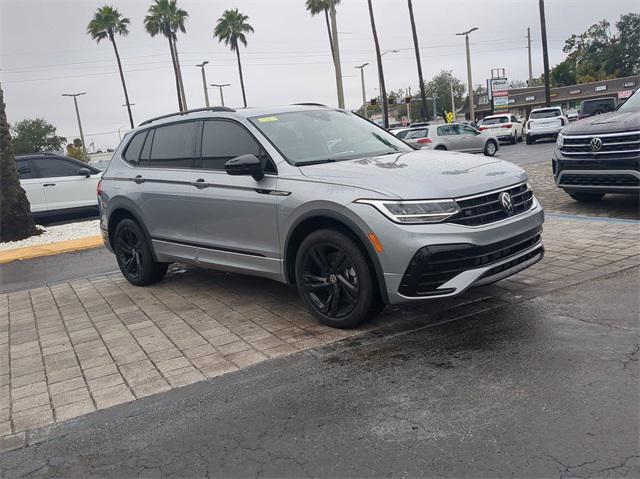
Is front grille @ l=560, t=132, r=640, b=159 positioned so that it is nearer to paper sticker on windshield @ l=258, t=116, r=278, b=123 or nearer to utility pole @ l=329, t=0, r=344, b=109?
paper sticker on windshield @ l=258, t=116, r=278, b=123

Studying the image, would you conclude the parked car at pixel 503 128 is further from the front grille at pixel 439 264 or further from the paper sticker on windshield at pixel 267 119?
the front grille at pixel 439 264

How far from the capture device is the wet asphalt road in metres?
2.74

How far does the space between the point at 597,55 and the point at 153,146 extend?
98154 mm

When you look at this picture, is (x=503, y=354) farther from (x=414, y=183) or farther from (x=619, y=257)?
(x=619, y=257)

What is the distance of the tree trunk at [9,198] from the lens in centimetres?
1079

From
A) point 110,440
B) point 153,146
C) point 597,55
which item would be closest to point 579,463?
point 110,440

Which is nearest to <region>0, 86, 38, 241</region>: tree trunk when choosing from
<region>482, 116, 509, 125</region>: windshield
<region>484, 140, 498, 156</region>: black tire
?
<region>484, 140, 498, 156</region>: black tire

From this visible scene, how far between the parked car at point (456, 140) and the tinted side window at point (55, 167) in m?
13.3

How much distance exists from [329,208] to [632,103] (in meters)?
6.67

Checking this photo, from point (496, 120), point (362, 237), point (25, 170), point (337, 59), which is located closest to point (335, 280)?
point (362, 237)

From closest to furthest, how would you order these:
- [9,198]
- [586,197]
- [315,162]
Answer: [315,162] → [586,197] → [9,198]

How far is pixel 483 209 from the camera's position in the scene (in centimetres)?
418

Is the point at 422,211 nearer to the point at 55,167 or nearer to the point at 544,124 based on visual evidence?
the point at 55,167

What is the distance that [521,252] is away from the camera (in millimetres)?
4465
